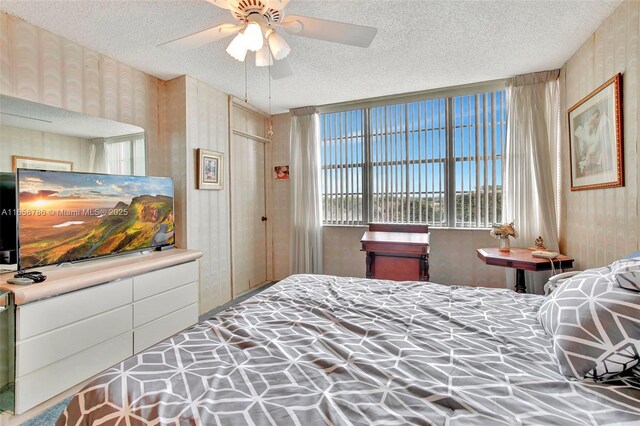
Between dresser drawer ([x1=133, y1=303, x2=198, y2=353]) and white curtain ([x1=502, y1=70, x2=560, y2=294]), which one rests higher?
white curtain ([x1=502, y1=70, x2=560, y2=294])

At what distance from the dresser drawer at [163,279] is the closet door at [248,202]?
3.04 ft

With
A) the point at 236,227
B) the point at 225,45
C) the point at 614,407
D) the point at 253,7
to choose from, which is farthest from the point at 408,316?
the point at 236,227

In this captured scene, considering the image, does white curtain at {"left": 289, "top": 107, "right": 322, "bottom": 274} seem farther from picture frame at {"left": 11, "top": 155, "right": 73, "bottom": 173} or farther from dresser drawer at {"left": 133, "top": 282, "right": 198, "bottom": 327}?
picture frame at {"left": 11, "top": 155, "right": 73, "bottom": 173}

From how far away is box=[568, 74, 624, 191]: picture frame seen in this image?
82.9 inches

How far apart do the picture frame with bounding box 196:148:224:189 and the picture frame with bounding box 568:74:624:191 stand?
3618 mm

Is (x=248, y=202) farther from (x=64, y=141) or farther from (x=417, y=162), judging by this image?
(x=417, y=162)

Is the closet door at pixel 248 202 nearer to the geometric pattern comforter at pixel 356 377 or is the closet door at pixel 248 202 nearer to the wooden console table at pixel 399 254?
the wooden console table at pixel 399 254

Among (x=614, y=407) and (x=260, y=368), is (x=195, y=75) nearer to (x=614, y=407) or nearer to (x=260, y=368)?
(x=260, y=368)

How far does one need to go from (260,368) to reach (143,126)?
2937mm

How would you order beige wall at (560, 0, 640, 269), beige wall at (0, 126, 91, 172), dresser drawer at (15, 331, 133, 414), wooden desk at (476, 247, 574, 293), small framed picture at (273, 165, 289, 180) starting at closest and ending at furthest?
dresser drawer at (15, 331, 133, 414) < beige wall at (560, 0, 640, 269) < beige wall at (0, 126, 91, 172) < wooden desk at (476, 247, 574, 293) < small framed picture at (273, 165, 289, 180)

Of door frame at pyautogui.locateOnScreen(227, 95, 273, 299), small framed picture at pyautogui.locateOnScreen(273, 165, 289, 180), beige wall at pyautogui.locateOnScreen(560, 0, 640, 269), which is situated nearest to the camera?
beige wall at pyautogui.locateOnScreen(560, 0, 640, 269)

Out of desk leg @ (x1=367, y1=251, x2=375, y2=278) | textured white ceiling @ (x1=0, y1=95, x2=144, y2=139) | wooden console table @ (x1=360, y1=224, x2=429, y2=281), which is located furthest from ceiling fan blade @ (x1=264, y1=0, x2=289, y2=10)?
desk leg @ (x1=367, y1=251, x2=375, y2=278)

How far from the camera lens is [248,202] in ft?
14.1

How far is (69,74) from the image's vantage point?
95.4 inches
